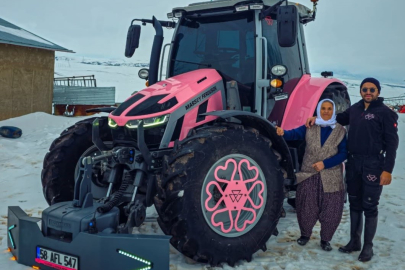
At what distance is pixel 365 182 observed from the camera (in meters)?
3.80

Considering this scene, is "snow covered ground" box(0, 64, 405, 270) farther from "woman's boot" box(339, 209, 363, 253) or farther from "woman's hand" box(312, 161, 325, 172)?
"woman's hand" box(312, 161, 325, 172)

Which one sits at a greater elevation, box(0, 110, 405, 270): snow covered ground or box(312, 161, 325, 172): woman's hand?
box(312, 161, 325, 172): woman's hand

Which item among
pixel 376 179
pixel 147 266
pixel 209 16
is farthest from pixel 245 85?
pixel 147 266

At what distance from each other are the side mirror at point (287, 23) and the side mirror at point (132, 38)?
72.2 inches

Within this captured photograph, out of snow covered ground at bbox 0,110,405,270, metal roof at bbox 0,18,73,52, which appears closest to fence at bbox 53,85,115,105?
metal roof at bbox 0,18,73,52

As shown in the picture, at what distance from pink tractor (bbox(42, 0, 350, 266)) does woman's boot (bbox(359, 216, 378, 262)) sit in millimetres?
785

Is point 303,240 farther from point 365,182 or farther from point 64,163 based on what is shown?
point 64,163

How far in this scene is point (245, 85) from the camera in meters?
4.53

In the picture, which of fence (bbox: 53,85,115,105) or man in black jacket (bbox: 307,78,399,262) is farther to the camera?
fence (bbox: 53,85,115,105)

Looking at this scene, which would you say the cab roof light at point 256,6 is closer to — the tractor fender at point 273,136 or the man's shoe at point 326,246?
the tractor fender at point 273,136

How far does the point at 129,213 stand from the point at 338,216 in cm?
208

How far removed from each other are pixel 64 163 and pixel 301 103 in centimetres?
275

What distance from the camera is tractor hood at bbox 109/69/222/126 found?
3680mm

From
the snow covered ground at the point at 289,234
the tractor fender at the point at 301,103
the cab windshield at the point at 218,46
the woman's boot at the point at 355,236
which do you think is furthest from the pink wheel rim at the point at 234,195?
the tractor fender at the point at 301,103
